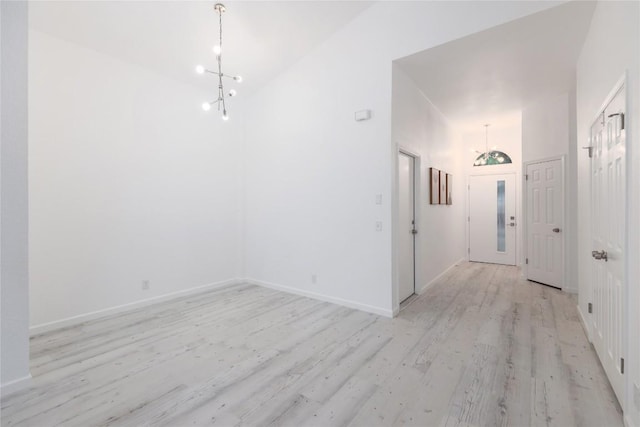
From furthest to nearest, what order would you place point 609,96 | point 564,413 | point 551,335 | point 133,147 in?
point 133,147
point 551,335
point 609,96
point 564,413

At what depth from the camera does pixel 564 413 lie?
71.8 inches

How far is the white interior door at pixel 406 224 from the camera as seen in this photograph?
12.9 ft

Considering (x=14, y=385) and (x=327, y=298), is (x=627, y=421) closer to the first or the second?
(x=327, y=298)

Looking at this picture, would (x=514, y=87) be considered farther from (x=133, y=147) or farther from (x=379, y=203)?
(x=133, y=147)

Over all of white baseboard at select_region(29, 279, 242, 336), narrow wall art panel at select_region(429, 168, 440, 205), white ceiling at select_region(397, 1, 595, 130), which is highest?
white ceiling at select_region(397, 1, 595, 130)

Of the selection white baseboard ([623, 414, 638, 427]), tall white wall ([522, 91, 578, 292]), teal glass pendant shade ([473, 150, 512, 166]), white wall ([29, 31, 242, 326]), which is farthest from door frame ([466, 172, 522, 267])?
white wall ([29, 31, 242, 326])

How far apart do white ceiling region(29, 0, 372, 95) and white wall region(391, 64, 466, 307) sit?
1.31 meters

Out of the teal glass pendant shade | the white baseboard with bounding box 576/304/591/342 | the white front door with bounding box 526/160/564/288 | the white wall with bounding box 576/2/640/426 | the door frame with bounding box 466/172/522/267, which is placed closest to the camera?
the white wall with bounding box 576/2/640/426

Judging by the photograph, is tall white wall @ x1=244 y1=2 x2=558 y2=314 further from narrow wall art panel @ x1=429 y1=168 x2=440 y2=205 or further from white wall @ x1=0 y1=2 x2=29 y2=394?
white wall @ x1=0 y1=2 x2=29 y2=394

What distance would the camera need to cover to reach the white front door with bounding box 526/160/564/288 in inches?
182

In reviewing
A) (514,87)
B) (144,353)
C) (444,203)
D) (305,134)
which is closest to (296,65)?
(305,134)

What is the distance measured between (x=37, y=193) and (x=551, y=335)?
5489mm

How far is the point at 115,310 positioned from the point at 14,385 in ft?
5.22

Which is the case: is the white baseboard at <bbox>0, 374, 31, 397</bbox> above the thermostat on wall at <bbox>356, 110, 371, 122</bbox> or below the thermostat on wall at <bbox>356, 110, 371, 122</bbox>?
below
